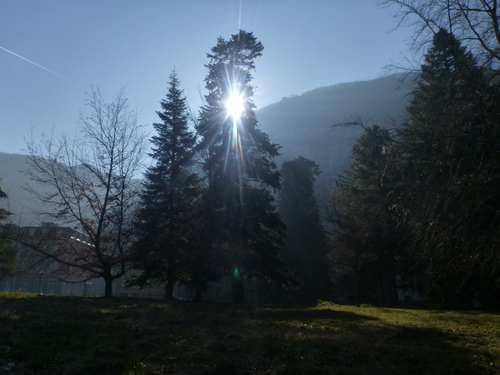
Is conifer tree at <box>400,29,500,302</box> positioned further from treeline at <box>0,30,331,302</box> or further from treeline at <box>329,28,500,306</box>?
treeline at <box>0,30,331,302</box>

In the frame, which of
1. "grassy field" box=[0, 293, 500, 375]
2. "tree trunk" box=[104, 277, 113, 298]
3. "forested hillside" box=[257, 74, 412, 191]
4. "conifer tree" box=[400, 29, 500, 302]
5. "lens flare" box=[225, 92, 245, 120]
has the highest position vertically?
"forested hillside" box=[257, 74, 412, 191]

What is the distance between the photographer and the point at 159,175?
20.2m

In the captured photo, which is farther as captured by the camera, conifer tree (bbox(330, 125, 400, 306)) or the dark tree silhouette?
the dark tree silhouette

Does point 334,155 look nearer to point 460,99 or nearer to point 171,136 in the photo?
point 171,136

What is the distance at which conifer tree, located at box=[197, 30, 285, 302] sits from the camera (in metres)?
18.7

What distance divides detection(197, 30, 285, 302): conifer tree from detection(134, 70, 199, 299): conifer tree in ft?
3.27

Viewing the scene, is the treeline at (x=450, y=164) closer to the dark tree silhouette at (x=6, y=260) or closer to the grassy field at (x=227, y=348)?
the grassy field at (x=227, y=348)

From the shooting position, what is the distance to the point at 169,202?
62.3ft

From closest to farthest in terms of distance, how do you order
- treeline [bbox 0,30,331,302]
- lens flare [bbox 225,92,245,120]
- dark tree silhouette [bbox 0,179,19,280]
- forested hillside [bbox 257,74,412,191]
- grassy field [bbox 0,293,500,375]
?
grassy field [bbox 0,293,500,375], treeline [bbox 0,30,331,302], lens flare [bbox 225,92,245,120], dark tree silhouette [bbox 0,179,19,280], forested hillside [bbox 257,74,412,191]

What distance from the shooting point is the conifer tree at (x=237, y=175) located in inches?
738

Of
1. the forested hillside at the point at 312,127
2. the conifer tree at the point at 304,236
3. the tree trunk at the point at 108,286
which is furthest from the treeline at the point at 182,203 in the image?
the forested hillside at the point at 312,127

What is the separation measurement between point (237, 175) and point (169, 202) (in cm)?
419

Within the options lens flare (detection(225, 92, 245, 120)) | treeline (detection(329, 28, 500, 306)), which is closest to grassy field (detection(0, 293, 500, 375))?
treeline (detection(329, 28, 500, 306))

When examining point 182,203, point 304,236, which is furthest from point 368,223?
point 304,236
